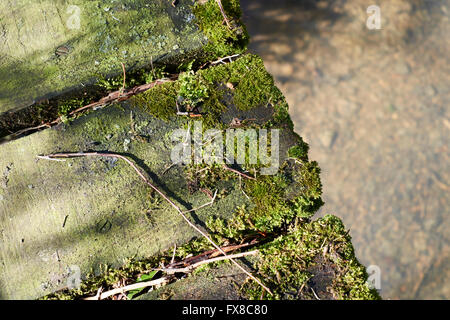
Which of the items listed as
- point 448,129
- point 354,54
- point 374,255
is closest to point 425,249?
point 374,255

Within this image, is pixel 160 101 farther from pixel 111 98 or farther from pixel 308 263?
pixel 308 263

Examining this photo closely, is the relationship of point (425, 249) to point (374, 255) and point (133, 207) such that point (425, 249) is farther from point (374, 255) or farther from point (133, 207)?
point (133, 207)

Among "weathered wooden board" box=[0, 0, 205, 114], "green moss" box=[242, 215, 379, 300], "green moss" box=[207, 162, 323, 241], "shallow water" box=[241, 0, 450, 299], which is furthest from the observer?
"shallow water" box=[241, 0, 450, 299]

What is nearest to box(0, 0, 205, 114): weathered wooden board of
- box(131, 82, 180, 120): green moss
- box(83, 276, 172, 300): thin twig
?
box(131, 82, 180, 120): green moss

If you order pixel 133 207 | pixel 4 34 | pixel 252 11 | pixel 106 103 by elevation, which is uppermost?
pixel 252 11

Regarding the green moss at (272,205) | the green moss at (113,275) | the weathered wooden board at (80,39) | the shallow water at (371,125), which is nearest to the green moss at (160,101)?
the weathered wooden board at (80,39)

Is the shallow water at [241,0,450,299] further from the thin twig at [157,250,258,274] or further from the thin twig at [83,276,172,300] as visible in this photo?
the thin twig at [83,276,172,300]

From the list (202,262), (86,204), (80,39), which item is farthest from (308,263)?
(80,39)
